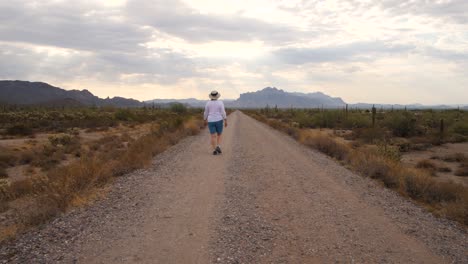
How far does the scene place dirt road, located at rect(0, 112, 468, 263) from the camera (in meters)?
5.18

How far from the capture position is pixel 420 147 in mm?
23750

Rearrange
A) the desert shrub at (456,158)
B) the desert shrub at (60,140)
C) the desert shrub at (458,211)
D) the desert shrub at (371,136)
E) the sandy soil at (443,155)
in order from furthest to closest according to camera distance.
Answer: the desert shrub at (371,136)
the desert shrub at (60,140)
the desert shrub at (456,158)
the sandy soil at (443,155)
the desert shrub at (458,211)

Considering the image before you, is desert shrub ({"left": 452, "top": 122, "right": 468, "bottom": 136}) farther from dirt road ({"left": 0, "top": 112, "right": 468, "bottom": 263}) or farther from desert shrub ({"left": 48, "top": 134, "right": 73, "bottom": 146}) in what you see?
desert shrub ({"left": 48, "top": 134, "right": 73, "bottom": 146})

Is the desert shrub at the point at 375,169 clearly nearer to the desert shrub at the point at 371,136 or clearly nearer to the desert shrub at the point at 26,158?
the desert shrub at the point at 371,136

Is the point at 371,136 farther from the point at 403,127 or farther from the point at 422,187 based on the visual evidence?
the point at 422,187

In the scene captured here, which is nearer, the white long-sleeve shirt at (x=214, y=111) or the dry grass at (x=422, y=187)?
the dry grass at (x=422, y=187)

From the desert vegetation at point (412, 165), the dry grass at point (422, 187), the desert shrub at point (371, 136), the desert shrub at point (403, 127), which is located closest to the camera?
the dry grass at point (422, 187)

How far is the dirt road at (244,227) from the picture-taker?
5.18 metres

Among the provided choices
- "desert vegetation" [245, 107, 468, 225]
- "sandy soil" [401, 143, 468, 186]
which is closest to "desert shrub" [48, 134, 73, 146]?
"desert vegetation" [245, 107, 468, 225]

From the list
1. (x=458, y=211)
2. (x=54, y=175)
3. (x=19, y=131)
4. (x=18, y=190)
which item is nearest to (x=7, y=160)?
(x=18, y=190)

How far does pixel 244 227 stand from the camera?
6289 mm

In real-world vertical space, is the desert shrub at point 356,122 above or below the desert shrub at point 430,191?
above

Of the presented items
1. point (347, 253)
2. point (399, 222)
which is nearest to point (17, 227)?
point (347, 253)

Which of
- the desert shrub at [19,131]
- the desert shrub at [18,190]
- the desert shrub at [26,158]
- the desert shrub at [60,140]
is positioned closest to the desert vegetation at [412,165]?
the desert shrub at [18,190]
